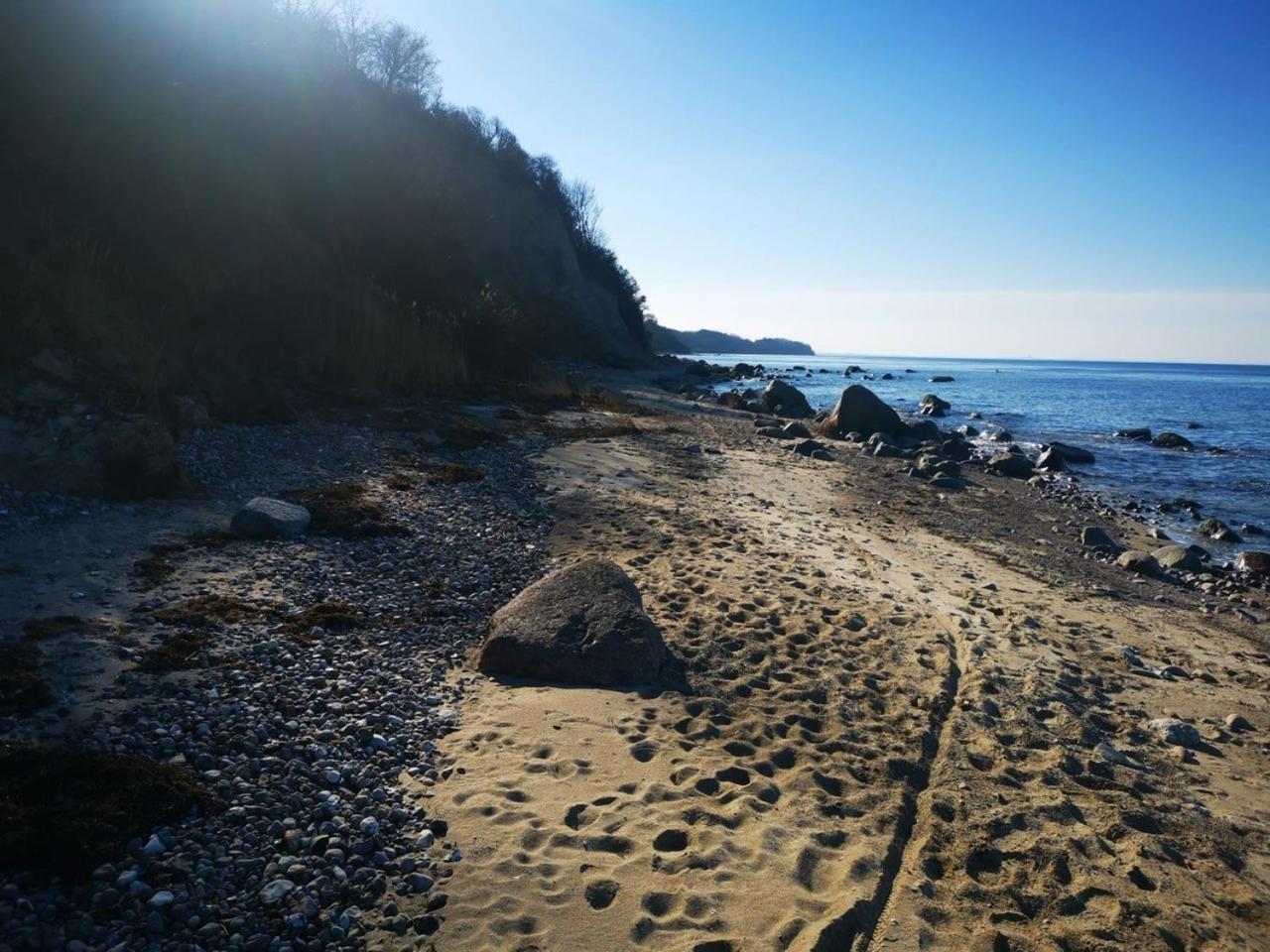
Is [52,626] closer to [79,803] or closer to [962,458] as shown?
[79,803]

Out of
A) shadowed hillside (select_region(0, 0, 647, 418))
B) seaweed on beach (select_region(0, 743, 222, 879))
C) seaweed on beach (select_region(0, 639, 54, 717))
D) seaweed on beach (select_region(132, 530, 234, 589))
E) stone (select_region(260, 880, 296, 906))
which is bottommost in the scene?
stone (select_region(260, 880, 296, 906))

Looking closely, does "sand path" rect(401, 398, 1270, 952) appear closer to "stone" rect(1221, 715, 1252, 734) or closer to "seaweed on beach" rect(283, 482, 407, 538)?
"stone" rect(1221, 715, 1252, 734)

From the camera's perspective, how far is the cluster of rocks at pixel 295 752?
2.95m

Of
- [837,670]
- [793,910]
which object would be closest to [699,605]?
[837,670]

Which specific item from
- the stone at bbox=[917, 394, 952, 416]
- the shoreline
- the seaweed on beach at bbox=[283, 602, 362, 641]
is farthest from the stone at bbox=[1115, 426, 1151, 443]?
the seaweed on beach at bbox=[283, 602, 362, 641]

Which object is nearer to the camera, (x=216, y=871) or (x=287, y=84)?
(x=216, y=871)

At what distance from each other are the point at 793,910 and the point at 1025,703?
3.13 metres

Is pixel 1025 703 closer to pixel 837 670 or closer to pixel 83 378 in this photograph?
pixel 837 670

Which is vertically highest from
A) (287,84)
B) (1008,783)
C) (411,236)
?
(287,84)

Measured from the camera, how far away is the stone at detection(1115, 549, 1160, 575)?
10.3 metres

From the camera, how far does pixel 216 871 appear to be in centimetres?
317

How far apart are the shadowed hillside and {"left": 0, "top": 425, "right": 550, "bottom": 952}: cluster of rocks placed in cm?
373

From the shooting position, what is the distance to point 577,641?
555 centimetres

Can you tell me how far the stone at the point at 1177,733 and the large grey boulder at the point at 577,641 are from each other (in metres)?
3.42
